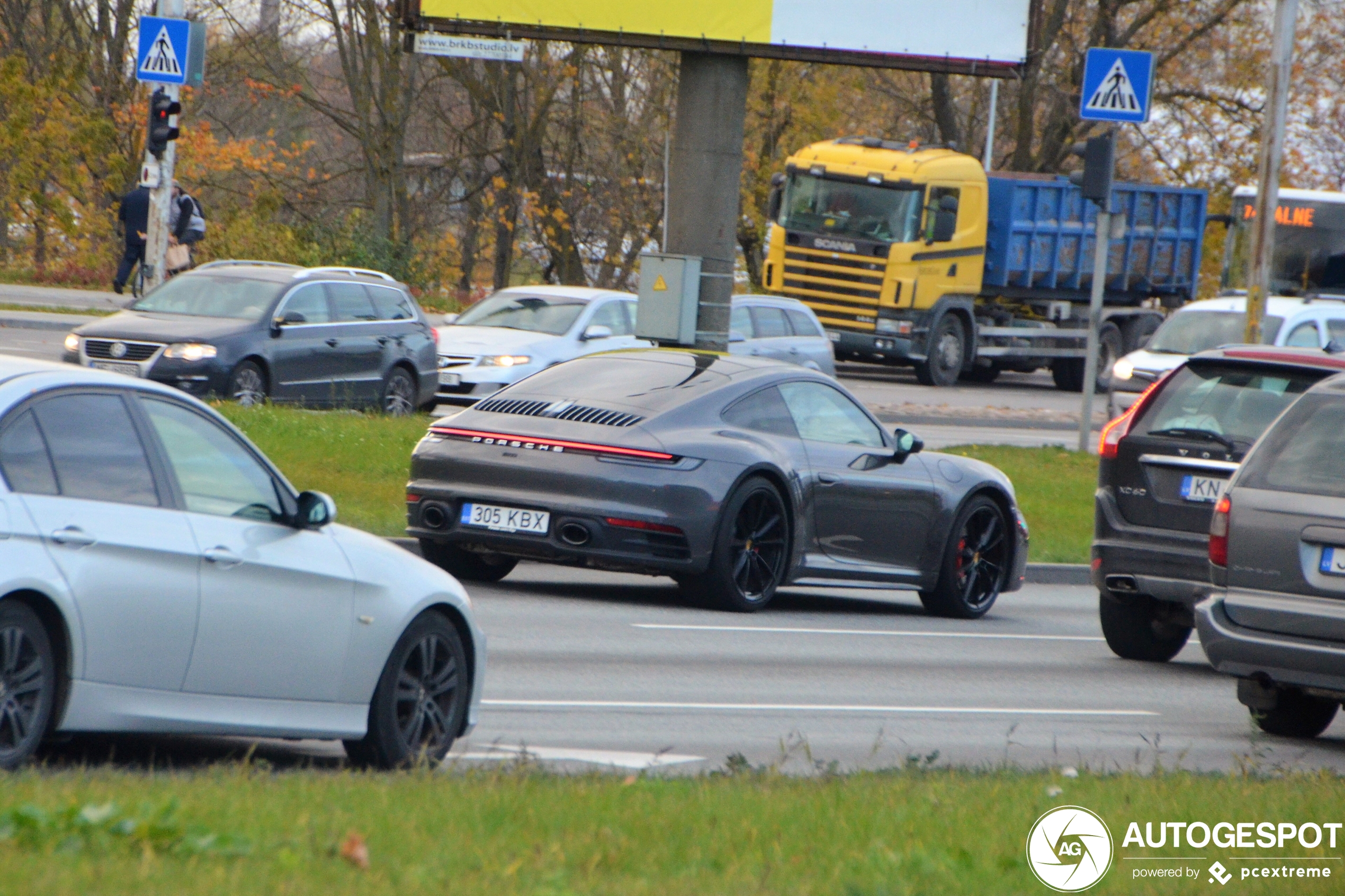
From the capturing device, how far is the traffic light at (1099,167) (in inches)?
756

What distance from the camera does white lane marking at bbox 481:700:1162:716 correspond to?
8.49 meters

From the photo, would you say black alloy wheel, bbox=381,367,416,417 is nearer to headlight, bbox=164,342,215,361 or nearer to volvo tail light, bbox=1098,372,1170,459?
headlight, bbox=164,342,215,361

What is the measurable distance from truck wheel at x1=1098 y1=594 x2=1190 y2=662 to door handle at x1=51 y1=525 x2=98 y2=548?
7044mm

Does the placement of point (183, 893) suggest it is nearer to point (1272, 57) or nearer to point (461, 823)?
point (461, 823)

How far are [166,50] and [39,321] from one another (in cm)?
1042

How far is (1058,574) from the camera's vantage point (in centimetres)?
1594

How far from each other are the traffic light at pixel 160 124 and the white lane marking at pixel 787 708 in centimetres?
1442

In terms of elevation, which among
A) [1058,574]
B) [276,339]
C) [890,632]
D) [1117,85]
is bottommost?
[1058,574]

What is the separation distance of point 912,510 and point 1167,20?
3714 centimetres

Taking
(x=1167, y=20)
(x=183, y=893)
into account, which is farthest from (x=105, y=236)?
(x=183, y=893)

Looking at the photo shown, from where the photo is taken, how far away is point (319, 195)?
45.7 meters

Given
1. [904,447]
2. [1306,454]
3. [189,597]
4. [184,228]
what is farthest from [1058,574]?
[184,228]

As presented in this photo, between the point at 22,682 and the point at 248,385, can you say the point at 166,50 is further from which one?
the point at 22,682

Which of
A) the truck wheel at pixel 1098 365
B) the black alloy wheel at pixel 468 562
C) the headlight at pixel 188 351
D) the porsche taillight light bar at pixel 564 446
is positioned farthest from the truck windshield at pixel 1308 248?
the porsche taillight light bar at pixel 564 446
